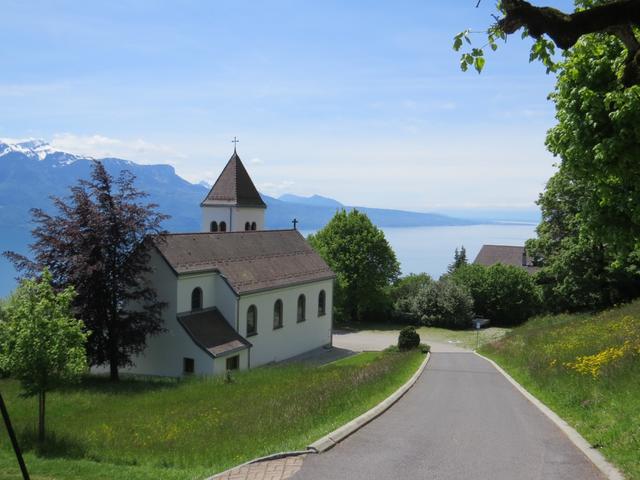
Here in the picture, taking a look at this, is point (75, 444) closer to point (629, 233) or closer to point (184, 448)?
point (184, 448)

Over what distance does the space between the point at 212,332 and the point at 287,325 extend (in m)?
8.17

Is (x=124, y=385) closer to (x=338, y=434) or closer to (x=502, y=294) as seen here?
(x=338, y=434)

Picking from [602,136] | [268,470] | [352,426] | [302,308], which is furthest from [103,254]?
[602,136]

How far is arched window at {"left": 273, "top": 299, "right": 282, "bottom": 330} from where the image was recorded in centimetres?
3819

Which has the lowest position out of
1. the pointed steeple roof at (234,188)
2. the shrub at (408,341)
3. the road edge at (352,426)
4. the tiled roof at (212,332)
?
the shrub at (408,341)

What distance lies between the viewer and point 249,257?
1522 inches

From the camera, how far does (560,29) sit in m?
7.78

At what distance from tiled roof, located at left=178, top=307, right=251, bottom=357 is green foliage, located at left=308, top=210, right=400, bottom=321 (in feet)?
93.2

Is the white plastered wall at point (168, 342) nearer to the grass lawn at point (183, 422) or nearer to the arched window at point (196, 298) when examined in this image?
the arched window at point (196, 298)

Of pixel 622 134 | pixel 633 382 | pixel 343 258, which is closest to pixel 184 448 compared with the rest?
pixel 633 382

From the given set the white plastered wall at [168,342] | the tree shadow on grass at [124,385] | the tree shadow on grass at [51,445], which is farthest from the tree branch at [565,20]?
the white plastered wall at [168,342]

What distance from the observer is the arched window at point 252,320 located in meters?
35.4

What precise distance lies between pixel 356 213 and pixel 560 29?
5754 cm

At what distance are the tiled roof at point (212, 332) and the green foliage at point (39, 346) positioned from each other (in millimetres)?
12249
